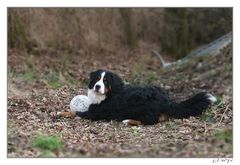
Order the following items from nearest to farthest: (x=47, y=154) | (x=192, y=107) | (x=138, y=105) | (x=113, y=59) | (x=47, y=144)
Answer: (x=47, y=154) → (x=47, y=144) → (x=138, y=105) → (x=192, y=107) → (x=113, y=59)

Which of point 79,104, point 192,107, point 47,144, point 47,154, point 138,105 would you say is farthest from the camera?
point 79,104

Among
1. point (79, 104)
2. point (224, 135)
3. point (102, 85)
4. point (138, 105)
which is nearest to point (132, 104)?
point (138, 105)

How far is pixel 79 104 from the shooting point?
946cm

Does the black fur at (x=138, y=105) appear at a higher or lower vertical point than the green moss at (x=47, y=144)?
higher

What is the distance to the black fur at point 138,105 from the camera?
909 cm

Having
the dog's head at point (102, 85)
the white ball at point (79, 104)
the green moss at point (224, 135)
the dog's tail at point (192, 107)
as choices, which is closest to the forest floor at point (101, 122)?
the green moss at point (224, 135)

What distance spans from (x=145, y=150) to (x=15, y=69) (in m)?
6.33

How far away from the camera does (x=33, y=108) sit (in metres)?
9.62

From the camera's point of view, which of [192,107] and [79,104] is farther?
[79,104]

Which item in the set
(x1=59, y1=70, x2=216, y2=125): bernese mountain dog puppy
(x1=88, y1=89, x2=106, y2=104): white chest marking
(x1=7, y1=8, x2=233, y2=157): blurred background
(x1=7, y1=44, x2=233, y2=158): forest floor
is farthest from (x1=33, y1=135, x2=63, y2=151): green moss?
(x1=88, y1=89, x2=106, y2=104): white chest marking

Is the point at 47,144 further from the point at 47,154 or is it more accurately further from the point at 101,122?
the point at 101,122

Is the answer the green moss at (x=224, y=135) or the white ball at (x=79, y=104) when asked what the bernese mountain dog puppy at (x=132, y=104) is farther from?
the green moss at (x=224, y=135)

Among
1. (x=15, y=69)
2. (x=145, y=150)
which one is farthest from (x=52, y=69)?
(x=145, y=150)

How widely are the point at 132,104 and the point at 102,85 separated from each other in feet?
1.73
